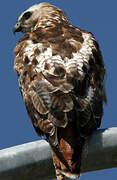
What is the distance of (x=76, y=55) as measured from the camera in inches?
203

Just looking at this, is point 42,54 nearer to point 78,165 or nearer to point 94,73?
point 94,73

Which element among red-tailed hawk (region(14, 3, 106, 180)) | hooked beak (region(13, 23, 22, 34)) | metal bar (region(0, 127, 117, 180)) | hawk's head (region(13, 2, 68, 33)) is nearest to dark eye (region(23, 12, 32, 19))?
hawk's head (region(13, 2, 68, 33))

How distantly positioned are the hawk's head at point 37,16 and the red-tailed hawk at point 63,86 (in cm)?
88

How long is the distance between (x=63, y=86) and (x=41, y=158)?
145cm

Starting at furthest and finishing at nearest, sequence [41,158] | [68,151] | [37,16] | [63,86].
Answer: [37,16], [63,86], [68,151], [41,158]

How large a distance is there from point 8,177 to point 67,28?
11.9 feet

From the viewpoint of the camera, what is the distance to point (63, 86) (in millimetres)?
4504

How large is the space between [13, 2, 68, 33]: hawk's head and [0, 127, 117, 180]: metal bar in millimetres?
4071

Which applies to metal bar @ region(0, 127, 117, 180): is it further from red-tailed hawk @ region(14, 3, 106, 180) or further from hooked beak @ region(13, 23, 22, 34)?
hooked beak @ region(13, 23, 22, 34)

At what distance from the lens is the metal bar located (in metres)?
2.94

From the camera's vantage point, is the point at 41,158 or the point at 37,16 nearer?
the point at 41,158

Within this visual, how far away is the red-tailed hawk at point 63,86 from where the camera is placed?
159 inches

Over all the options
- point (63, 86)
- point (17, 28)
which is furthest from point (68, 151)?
point (17, 28)

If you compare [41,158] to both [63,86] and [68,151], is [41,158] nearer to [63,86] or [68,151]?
[68,151]
